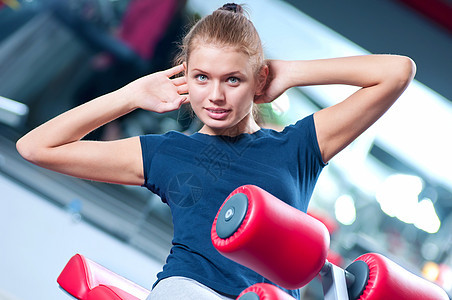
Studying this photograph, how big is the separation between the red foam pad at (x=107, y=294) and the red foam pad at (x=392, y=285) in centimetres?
42

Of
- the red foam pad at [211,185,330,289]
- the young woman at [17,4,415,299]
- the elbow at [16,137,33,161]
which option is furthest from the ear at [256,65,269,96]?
the elbow at [16,137,33,161]

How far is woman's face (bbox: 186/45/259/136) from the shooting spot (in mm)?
952

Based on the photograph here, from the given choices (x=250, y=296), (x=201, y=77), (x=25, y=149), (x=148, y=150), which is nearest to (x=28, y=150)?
(x=25, y=149)

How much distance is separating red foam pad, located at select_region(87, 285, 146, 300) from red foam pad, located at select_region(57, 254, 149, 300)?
3 centimetres

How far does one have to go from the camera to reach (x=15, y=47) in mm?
3416

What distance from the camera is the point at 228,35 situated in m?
0.98

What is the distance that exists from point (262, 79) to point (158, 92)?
0.72 ft

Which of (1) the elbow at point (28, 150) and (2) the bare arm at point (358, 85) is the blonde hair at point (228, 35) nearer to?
(2) the bare arm at point (358, 85)

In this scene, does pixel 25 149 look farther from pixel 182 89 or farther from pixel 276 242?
pixel 276 242

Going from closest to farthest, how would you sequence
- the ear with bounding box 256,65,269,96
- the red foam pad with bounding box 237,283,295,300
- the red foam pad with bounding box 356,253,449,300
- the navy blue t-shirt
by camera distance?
1. the red foam pad with bounding box 237,283,295,300
2. the red foam pad with bounding box 356,253,449,300
3. the navy blue t-shirt
4. the ear with bounding box 256,65,269,96

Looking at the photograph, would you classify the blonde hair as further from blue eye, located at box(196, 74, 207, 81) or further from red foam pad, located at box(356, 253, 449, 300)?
red foam pad, located at box(356, 253, 449, 300)

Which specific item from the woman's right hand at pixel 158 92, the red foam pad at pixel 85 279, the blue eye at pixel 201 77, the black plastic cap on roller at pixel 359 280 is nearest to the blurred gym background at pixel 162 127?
the red foam pad at pixel 85 279

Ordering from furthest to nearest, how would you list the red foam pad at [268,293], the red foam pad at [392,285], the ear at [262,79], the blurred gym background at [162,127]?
the blurred gym background at [162,127]
the ear at [262,79]
the red foam pad at [392,285]
the red foam pad at [268,293]

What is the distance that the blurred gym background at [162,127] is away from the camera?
2.62 meters
